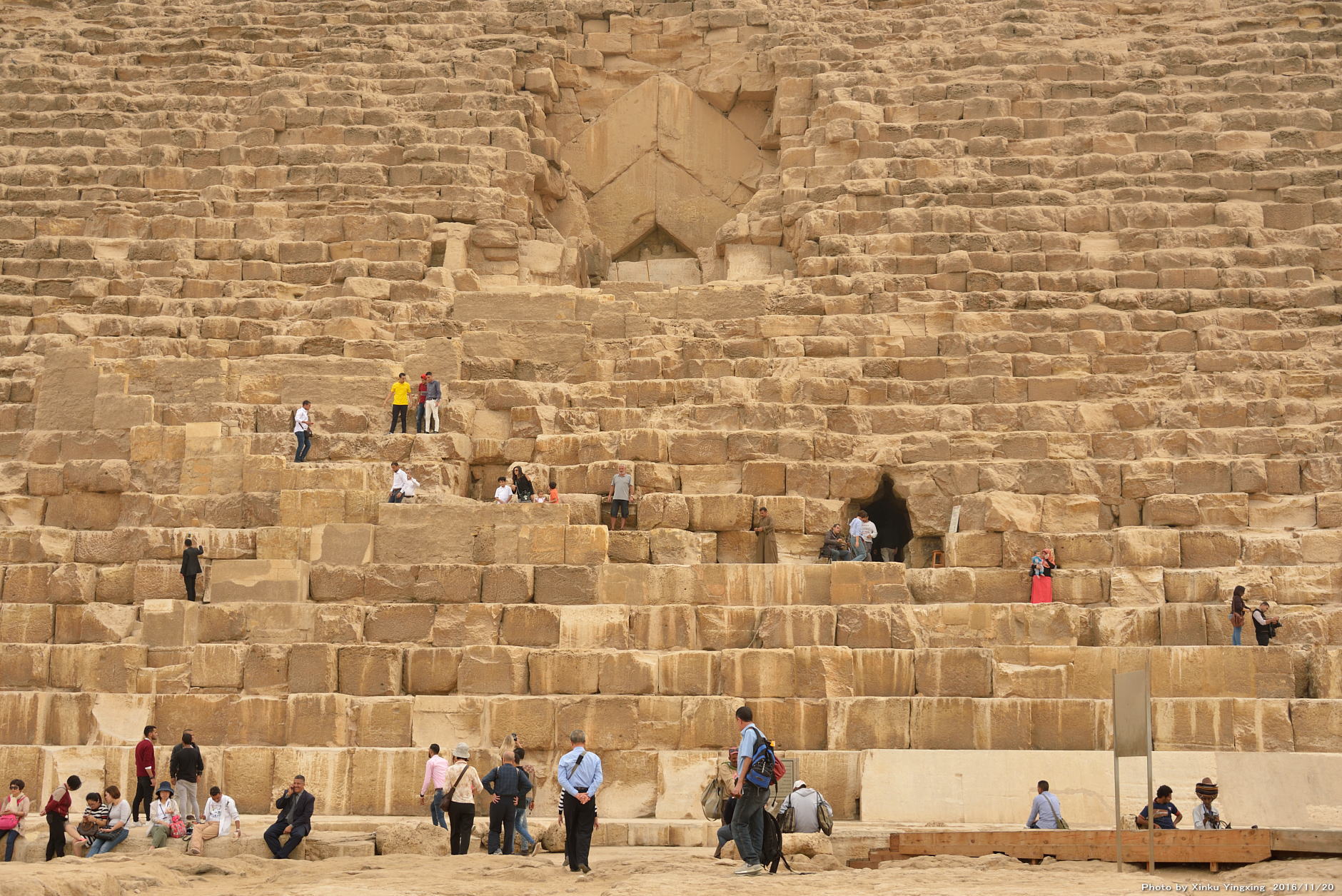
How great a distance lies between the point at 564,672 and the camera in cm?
1499

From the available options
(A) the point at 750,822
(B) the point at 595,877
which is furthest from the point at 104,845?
(A) the point at 750,822

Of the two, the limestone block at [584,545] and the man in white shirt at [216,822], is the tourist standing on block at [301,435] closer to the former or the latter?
the limestone block at [584,545]

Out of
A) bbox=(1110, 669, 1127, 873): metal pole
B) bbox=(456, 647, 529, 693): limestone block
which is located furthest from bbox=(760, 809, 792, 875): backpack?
bbox=(456, 647, 529, 693): limestone block

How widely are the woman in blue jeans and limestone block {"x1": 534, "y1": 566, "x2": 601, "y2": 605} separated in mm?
4121

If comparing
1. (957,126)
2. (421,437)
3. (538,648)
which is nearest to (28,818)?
(538,648)

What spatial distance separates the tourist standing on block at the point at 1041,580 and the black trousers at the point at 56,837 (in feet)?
27.1

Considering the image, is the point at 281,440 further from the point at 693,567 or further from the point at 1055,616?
the point at 1055,616

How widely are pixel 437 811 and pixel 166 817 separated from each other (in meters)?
1.95

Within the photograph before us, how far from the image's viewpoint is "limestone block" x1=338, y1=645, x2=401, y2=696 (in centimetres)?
1502

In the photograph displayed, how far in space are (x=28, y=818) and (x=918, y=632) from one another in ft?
24.1

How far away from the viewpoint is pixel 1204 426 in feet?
58.0

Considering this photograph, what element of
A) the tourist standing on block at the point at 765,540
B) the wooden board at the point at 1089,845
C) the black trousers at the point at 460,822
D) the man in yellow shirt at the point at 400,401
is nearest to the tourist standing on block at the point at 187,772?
the black trousers at the point at 460,822

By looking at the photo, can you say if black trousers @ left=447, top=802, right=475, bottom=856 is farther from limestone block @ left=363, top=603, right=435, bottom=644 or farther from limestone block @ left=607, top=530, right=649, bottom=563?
limestone block @ left=607, top=530, right=649, bottom=563

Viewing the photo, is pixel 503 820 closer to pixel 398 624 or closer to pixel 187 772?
pixel 187 772
